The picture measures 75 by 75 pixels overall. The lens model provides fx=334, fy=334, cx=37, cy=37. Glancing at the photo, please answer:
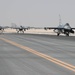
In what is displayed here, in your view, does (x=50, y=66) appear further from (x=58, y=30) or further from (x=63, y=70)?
(x=58, y=30)

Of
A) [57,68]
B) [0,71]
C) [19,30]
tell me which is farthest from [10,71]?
[19,30]

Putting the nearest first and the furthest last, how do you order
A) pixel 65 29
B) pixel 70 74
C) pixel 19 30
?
pixel 70 74, pixel 65 29, pixel 19 30

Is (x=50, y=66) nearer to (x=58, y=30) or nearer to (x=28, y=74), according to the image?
(x=28, y=74)

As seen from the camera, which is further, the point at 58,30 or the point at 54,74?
the point at 58,30

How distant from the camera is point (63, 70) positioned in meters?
12.5

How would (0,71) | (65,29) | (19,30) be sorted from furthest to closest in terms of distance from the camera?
(19,30)
(65,29)
(0,71)

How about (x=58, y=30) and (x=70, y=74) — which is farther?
(x=58, y=30)

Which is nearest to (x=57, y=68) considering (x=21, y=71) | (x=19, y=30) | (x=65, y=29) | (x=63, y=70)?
(x=63, y=70)

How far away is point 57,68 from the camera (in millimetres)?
13102

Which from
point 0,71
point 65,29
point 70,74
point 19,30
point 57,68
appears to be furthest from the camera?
point 19,30

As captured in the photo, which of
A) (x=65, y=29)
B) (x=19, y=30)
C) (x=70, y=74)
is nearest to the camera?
(x=70, y=74)

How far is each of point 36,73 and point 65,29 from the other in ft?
201

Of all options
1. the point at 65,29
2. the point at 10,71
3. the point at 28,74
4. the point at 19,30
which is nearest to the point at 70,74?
the point at 28,74

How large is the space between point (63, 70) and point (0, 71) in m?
2.34
